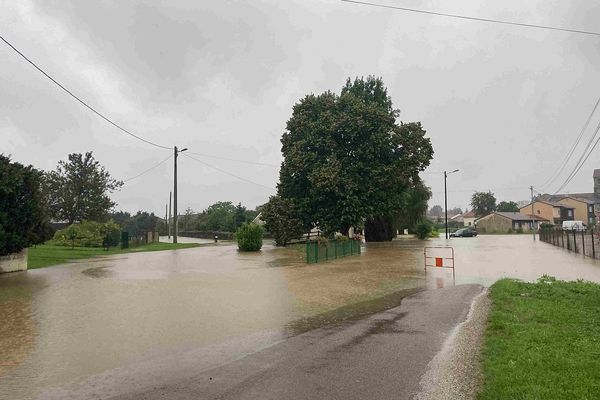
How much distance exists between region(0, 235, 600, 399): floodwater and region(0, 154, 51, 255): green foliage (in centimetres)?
140

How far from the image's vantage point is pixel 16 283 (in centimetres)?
1530

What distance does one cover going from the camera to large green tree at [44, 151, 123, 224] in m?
45.6

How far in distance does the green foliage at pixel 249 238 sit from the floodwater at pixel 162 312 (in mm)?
12022

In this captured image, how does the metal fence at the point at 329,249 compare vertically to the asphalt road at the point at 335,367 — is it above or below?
above

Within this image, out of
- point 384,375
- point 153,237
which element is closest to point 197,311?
point 384,375

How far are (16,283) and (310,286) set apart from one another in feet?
32.0

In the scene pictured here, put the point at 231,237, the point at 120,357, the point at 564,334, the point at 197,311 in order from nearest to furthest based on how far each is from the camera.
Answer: the point at 120,357 < the point at 564,334 < the point at 197,311 < the point at 231,237

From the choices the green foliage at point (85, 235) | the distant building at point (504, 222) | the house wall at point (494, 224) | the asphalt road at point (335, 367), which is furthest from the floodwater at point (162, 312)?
the distant building at point (504, 222)

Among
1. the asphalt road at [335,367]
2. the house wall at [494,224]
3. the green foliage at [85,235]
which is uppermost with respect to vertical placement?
the house wall at [494,224]

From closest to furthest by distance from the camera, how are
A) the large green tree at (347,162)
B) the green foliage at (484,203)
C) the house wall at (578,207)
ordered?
the large green tree at (347,162) → the house wall at (578,207) → the green foliage at (484,203)

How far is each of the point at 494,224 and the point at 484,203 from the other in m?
29.5

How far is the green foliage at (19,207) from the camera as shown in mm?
17156

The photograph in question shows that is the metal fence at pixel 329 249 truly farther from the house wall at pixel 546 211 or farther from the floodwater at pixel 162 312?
the house wall at pixel 546 211

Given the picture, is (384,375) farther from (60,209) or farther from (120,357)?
(60,209)
